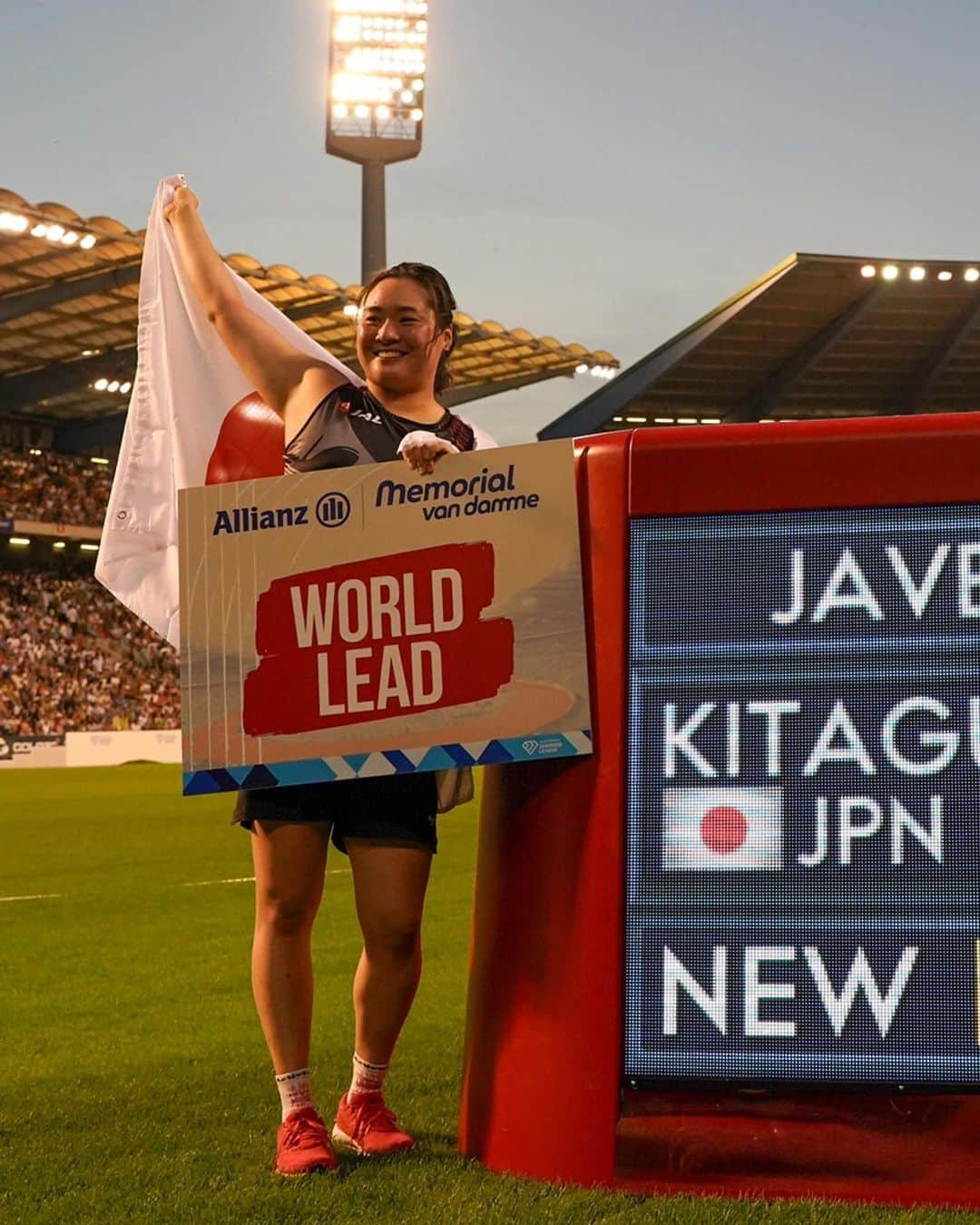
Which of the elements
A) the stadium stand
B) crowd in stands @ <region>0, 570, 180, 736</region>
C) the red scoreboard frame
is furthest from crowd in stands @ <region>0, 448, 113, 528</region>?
the red scoreboard frame

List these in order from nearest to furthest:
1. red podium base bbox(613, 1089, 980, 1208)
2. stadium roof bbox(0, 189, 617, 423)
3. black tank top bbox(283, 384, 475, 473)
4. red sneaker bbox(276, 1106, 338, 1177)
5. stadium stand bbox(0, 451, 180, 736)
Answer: red podium base bbox(613, 1089, 980, 1208) < red sneaker bbox(276, 1106, 338, 1177) < black tank top bbox(283, 384, 475, 473) < stadium roof bbox(0, 189, 617, 423) < stadium stand bbox(0, 451, 180, 736)

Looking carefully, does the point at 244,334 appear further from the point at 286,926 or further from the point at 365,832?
the point at 286,926

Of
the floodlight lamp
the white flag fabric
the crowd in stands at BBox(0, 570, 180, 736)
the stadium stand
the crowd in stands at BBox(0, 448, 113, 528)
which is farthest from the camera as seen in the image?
the crowd in stands at BBox(0, 448, 113, 528)

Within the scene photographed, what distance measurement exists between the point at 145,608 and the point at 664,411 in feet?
118

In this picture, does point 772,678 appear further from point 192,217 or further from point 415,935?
point 192,217

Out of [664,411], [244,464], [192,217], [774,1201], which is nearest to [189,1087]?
[244,464]

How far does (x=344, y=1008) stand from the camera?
213 inches

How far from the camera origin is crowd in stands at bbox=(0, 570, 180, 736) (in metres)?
33.0

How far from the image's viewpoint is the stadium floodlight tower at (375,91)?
3066 cm

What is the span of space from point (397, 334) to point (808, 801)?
123cm

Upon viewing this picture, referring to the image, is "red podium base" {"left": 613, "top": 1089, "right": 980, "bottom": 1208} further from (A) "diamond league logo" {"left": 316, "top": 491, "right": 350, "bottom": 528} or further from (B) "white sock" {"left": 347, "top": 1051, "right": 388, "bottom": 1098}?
(A) "diamond league logo" {"left": 316, "top": 491, "right": 350, "bottom": 528}

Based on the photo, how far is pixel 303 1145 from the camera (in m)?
2.96

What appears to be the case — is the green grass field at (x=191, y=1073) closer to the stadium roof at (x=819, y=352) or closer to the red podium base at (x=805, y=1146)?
the red podium base at (x=805, y=1146)

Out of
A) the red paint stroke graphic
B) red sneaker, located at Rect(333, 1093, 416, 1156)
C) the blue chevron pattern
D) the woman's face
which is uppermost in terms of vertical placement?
the woman's face
